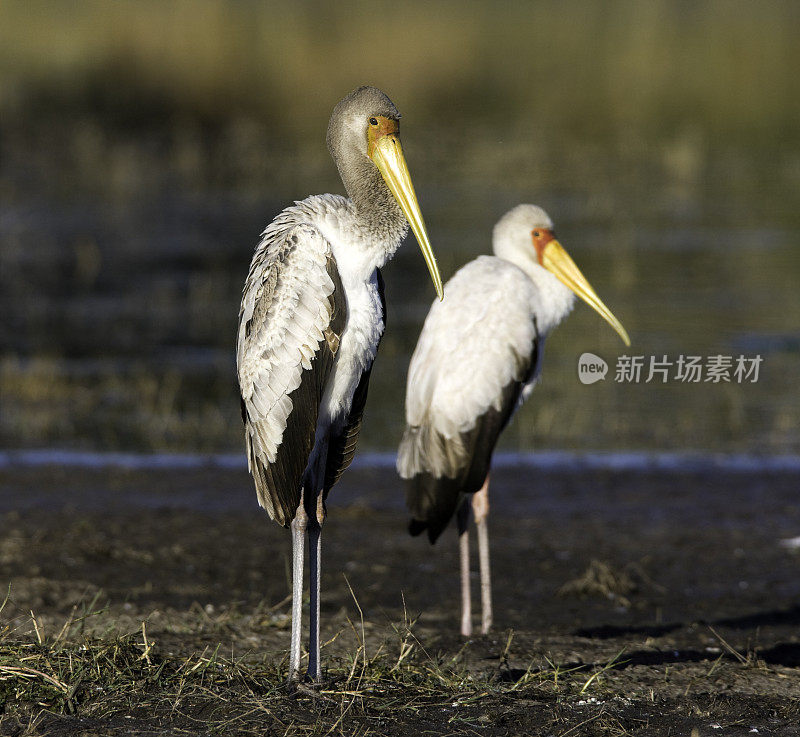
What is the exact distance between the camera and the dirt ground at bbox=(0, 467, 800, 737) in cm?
417

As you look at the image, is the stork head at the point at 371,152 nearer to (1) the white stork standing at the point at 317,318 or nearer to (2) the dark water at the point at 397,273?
(1) the white stork standing at the point at 317,318

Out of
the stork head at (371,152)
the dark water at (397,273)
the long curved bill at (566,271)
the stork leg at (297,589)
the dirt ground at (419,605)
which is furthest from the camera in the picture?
the dark water at (397,273)

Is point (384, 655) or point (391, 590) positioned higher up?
point (384, 655)

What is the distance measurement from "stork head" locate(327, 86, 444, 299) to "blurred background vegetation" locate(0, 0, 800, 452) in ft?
16.1

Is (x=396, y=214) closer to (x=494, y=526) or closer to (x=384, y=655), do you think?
(x=384, y=655)

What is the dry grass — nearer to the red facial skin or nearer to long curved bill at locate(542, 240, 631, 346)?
long curved bill at locate(542, 240, 631, 346)

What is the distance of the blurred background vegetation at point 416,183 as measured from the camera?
10.3 metres

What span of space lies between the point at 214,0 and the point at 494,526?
37122 mm

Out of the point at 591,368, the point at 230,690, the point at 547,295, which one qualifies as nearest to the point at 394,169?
the point at 230,690

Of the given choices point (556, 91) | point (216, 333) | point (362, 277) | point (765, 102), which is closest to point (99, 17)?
point (556, 91)

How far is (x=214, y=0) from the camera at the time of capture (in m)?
42.6

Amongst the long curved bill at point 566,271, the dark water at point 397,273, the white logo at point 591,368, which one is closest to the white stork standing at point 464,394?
the long curved bill at point 566,271

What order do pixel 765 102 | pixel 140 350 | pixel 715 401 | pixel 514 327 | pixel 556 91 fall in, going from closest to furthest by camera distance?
pixel 514 327 < pixel 715 401 < pixel 140 350 < pixel 765 102 < pixel 556 91

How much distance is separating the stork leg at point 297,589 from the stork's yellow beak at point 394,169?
2.73 ft
